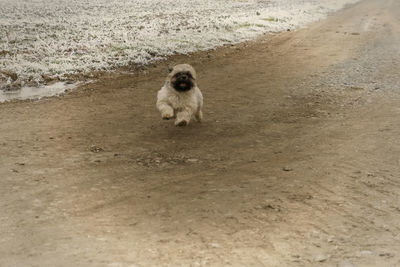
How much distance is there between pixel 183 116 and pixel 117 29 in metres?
15.3

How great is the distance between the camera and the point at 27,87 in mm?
14266

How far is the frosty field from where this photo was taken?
16734 mm

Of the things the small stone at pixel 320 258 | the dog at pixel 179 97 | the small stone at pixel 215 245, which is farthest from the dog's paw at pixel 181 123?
the small stone at pixel 320 258

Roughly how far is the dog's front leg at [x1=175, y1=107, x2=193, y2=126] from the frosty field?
6402 millimetres

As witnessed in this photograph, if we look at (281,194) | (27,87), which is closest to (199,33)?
(27,87)

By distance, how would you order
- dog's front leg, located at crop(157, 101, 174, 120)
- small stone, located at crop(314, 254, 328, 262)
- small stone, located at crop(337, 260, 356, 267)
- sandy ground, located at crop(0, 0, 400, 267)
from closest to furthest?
small stone, located at crop(337, 260, 356, 267) < small stone, located at crop(314, 254, 328, 262) < sandy ground, located at crop(0, 0, 400, 267) < dog's front leg, located at crop(157, 101, 174, 120)

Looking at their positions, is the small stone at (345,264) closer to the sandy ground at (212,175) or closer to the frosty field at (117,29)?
the sandy ground at (212,175)

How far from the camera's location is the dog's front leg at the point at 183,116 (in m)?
10.1

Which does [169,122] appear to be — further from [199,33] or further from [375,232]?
[199,33]

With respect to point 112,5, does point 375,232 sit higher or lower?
lower

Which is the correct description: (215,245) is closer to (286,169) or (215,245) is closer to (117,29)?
(286,169)

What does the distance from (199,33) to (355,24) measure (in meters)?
9.48

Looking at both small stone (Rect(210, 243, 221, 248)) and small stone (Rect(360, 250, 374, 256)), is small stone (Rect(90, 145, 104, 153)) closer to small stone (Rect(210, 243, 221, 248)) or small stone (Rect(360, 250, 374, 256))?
small stone (Rect(210, 243, 221, 248))

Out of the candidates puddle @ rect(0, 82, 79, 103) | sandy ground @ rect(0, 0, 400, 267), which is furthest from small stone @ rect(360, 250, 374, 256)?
puddle @ rect(0, 82, 79, 103)
